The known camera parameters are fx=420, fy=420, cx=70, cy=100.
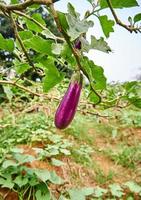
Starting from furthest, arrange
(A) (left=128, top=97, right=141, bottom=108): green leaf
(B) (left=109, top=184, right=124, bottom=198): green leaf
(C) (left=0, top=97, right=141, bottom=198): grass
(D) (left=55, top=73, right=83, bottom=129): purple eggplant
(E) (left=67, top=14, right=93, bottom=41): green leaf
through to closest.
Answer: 1. (C) (left=0, top=97, right=141, bottom=198): grass
2. (B) (left=109, top=184, right=124, bottom=198): green leaf
3. (A) (left=128, top=97, right=141, bottom=108): green leaf
4. (D) (left=55, top=73, right=83, bottom=129): purple eggplant
5. (E) (left=67, top=14, right=93, bottom=41): green leaf

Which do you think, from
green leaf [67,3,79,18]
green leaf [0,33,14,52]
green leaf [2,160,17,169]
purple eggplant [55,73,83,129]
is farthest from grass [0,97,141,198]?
green leaf [67,3,79,18]

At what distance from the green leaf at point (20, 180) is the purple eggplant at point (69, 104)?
1410 mm

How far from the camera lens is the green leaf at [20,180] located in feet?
6.50

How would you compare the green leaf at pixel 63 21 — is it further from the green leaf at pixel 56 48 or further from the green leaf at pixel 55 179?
the green leaf at pixel 55 179

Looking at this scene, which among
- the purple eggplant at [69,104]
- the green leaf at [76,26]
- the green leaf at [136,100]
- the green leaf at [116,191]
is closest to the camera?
the green leaf at [76,26]

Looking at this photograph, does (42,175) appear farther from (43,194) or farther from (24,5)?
(24,5)

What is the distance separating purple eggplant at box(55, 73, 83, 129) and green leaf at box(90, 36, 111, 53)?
8 centimetres

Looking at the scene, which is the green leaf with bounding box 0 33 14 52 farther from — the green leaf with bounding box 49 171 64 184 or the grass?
the grass

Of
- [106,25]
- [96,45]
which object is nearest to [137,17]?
[106,25]

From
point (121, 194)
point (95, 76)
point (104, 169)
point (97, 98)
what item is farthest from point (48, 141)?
point (95, 76)

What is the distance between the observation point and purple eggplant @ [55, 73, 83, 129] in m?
0.61

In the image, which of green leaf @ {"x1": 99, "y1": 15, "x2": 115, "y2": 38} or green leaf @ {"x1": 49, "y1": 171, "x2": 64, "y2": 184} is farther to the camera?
green leaf @ {"x1": 49, "y1": 171, "x2": 64, "y2": 184}

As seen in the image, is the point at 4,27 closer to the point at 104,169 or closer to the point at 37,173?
the point at 104,169

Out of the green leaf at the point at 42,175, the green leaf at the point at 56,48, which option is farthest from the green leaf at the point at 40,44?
the green leaf at the point at 42,175
